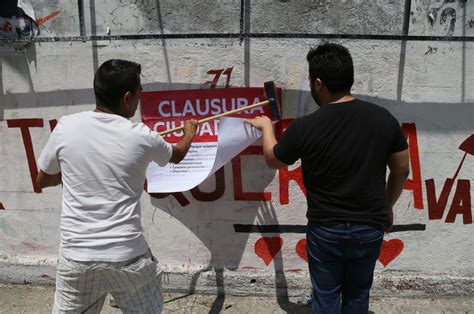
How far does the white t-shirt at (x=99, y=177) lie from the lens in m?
1.91

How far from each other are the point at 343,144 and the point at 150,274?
3.54 ft

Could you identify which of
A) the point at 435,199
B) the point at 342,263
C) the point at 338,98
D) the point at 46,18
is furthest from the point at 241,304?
the point at 46,18

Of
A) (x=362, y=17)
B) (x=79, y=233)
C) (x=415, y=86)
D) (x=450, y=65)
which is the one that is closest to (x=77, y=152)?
(x=79, y=233)

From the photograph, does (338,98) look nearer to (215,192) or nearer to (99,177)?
(99,177)

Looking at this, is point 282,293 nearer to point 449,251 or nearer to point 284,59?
point 449,251

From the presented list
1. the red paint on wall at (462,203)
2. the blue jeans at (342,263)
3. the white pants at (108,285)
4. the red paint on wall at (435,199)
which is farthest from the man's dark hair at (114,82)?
the red paint on wall at (462,203)

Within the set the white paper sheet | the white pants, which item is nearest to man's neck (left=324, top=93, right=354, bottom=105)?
the white paper sheet

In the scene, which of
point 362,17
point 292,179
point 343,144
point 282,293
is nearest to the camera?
point 343,144

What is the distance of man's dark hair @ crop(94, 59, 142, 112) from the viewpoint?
193 centimetres

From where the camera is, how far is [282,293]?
3320 millimetres

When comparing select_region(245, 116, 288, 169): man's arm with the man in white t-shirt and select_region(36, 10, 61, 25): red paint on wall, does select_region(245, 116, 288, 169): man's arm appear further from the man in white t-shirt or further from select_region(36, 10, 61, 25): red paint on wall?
select_region(36, 10, 61, 25): red paint on wall

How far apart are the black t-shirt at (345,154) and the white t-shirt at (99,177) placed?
0.70m

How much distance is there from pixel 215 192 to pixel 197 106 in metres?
0.62

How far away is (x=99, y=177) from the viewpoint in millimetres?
1921
